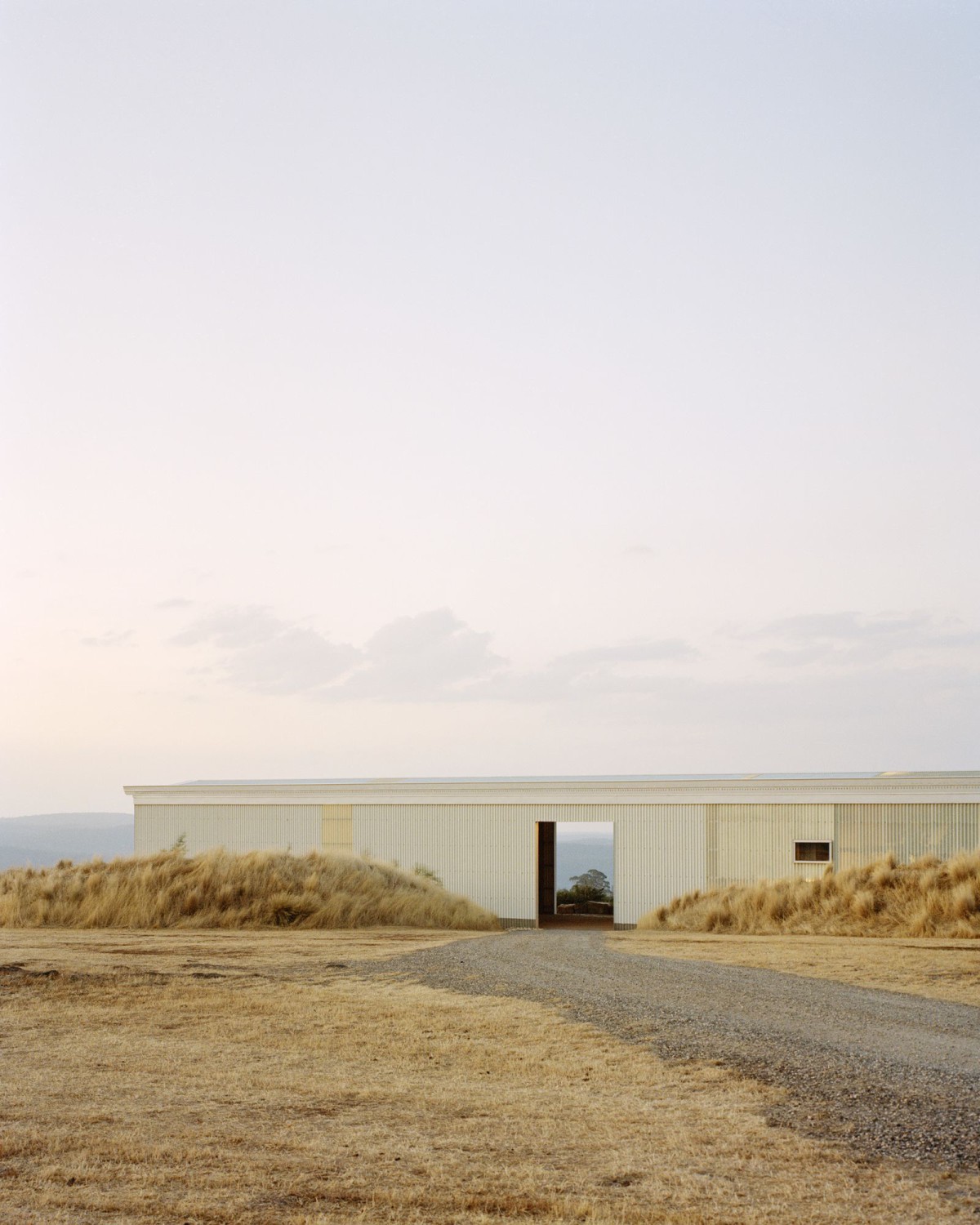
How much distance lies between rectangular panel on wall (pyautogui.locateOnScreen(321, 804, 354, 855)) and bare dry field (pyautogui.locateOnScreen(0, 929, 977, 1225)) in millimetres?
21912

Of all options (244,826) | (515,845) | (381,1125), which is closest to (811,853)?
(515,845)

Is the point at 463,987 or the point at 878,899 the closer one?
the point at 463,987

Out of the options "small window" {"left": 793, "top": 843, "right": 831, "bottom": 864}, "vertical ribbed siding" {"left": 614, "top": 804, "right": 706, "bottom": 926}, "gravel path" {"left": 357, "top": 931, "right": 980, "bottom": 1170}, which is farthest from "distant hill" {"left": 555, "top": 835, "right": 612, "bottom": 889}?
"gravel path" {"left": 357, "top": 931, "right": 980, "bottom": 1170}

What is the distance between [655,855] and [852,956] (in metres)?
16.3

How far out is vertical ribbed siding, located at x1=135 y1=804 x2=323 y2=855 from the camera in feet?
103

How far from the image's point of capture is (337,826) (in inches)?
1233

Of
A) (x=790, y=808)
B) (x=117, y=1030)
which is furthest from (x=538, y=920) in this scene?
(x=117, y=1030)

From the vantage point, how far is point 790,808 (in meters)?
27.6

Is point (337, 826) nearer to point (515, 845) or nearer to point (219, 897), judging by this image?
point (515, 845)

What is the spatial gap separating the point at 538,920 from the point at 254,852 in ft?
36.1

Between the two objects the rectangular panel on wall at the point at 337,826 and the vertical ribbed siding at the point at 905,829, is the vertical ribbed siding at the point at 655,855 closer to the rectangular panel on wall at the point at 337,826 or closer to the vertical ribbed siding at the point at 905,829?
the vertical ribbed siding at the point at 905,829

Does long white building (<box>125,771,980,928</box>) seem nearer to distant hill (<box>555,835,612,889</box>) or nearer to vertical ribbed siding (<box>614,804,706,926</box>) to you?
vertical ribbed siding (<box>614,804,706,926</box>)

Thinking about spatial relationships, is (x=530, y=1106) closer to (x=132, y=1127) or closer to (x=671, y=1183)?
(x=671, y=1183)

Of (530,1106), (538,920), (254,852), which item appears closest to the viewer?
(530,1106)
